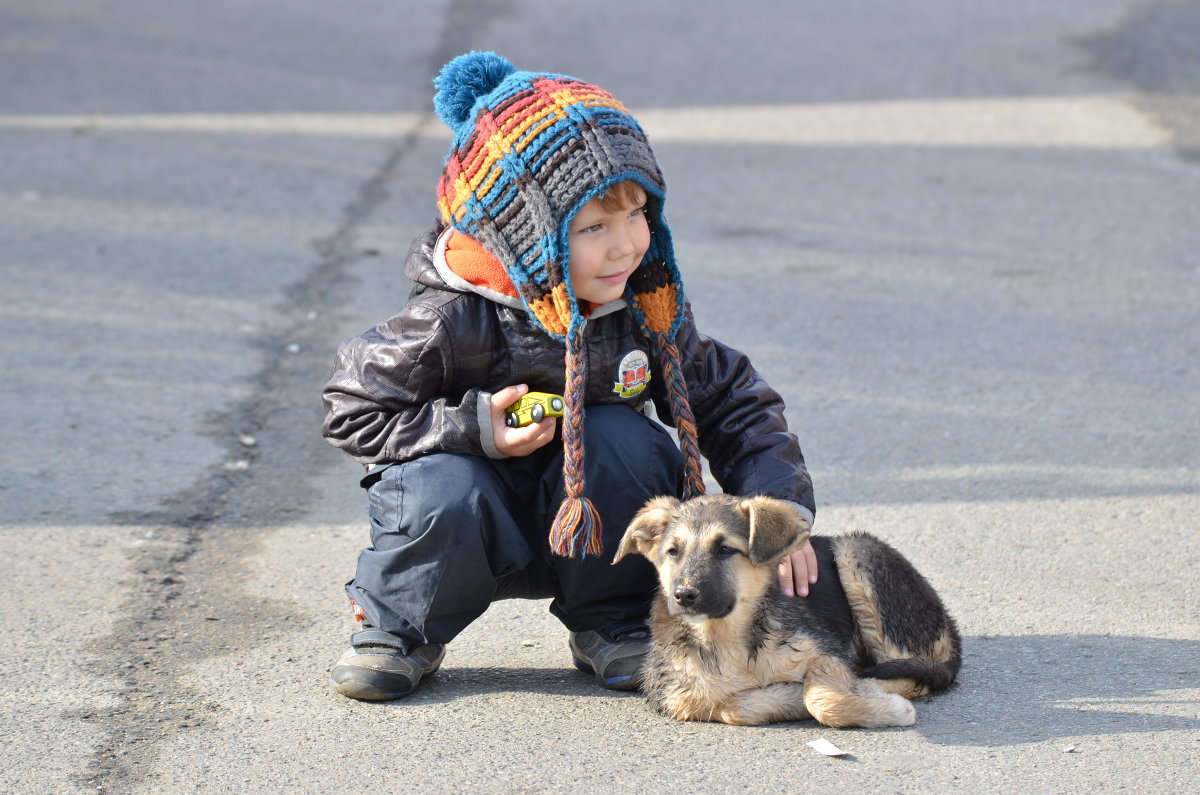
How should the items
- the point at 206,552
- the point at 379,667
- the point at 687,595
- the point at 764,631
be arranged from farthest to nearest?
the point at 206,552 < the point at 379,667 < the point at 764,631 < the point at 687,595

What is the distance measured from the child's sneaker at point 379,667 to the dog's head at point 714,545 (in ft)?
1.91

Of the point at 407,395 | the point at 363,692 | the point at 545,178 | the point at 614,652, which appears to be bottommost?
the point at 363,692

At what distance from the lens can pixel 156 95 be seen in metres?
11.0

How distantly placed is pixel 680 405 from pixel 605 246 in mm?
453

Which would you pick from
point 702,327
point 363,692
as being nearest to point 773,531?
point 363,692

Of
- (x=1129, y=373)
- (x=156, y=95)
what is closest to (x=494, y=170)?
(x=1129, y=373)

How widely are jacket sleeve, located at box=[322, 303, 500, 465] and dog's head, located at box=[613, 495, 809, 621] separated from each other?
46 cm

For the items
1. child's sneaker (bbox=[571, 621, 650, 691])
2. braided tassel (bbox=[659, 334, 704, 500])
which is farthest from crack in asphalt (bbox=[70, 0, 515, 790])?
braided tassel (bbox=[659, 334, 704, 500])

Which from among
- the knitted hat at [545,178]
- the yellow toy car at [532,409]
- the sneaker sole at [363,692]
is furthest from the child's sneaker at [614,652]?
the yellow toy car at [532,409]

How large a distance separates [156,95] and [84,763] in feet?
28.8

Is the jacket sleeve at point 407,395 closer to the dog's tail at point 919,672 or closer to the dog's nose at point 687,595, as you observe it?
the dog's nose at point 687,595

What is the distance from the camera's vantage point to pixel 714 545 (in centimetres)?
323

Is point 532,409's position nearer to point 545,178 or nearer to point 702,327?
Answer: point 545,178

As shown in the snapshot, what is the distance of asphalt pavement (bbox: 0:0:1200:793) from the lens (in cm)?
321
